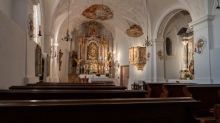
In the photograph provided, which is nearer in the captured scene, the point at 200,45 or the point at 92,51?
the point at 200,45

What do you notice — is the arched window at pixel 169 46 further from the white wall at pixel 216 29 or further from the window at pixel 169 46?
the white wall at pixel 216 29

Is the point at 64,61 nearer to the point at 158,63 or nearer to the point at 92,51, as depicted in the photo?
the point at 92,51

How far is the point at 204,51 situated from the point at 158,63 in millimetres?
4375

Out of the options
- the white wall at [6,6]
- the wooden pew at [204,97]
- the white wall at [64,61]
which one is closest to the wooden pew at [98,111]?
the wooden pew at [204,97]

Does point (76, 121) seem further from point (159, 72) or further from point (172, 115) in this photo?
point (159, 72)

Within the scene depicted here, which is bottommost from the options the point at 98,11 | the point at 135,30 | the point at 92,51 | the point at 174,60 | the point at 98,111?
the point at 98,111

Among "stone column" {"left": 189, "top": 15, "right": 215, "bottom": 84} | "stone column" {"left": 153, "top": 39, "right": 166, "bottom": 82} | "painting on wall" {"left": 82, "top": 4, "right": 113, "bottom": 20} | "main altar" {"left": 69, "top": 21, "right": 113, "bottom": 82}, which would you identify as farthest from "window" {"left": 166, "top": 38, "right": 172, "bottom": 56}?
"main altar" {"left": 69, "top": 21, "right": 113, "bottom": 82}

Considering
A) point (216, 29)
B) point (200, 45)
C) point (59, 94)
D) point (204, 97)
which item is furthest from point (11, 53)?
point (216, 29)

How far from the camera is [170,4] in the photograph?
10203 mm

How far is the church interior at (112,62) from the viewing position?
188 cm

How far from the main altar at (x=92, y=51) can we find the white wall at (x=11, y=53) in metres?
12.5

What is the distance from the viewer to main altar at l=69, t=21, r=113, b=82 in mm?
18109

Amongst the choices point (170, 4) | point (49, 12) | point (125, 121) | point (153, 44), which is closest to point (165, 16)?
point (170, 4)

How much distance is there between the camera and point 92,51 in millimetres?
18938
